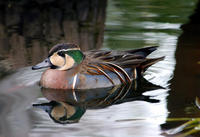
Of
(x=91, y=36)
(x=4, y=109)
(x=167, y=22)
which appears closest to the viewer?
(x=4, y=109)

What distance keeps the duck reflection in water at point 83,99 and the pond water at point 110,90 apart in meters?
0.01

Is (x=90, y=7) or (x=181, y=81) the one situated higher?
(x=90, y=7)

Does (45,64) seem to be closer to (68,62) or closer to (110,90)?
(68,62)

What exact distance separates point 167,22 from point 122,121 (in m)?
6.30

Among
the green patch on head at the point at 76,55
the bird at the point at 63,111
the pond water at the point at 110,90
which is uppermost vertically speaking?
the green patch on head at the point at 76,55

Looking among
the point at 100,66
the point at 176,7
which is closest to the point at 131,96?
the point at 100,66

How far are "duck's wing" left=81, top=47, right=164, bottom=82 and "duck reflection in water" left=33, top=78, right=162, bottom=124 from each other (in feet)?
0.76

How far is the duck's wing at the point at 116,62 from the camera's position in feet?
24.3

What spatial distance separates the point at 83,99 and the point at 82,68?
22.4 inches

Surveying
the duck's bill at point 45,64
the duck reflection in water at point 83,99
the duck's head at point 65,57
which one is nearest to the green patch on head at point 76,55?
the duck's head at point 65,57

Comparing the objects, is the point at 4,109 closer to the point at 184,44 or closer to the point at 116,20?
the point at 184,44

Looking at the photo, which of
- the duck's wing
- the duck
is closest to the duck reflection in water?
the duck

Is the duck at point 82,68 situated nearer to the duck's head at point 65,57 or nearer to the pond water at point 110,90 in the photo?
the duck's head at point 65,57

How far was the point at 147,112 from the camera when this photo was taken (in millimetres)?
6363
